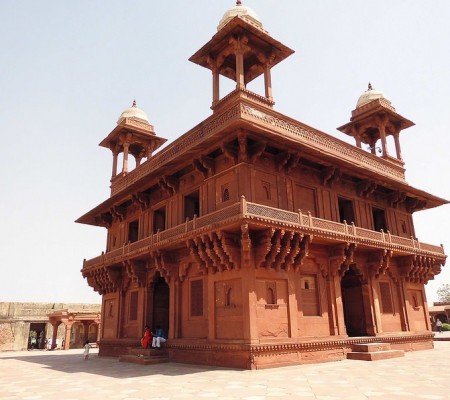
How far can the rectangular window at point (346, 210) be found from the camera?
16.1 meters

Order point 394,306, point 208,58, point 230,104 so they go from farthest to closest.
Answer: point 394,306 < point 208,58 < point 230,104

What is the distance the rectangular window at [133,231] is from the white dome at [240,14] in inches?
378

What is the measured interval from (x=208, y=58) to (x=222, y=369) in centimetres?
1099

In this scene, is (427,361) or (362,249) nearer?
(427,361)

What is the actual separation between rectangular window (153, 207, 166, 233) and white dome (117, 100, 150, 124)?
6.41 m

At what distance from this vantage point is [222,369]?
11.2 metres

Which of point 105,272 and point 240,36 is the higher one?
point 240,36

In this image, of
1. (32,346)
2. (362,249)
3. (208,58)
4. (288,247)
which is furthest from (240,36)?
(32,346)

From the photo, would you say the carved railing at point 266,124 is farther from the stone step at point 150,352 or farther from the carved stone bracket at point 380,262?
the stone step at point 150,352

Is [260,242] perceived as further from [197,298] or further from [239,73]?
[239,73]

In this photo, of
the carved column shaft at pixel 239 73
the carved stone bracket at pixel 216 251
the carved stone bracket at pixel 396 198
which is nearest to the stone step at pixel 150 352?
the carved stone bracket at pixel 216 251

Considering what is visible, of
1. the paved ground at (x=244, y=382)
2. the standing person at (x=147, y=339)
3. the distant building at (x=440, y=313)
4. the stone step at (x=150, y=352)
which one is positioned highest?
the distant building at (x=440, y=313)

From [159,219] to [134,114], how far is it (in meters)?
6.96

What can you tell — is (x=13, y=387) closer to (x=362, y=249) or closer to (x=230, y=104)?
(x=230, y=104)
